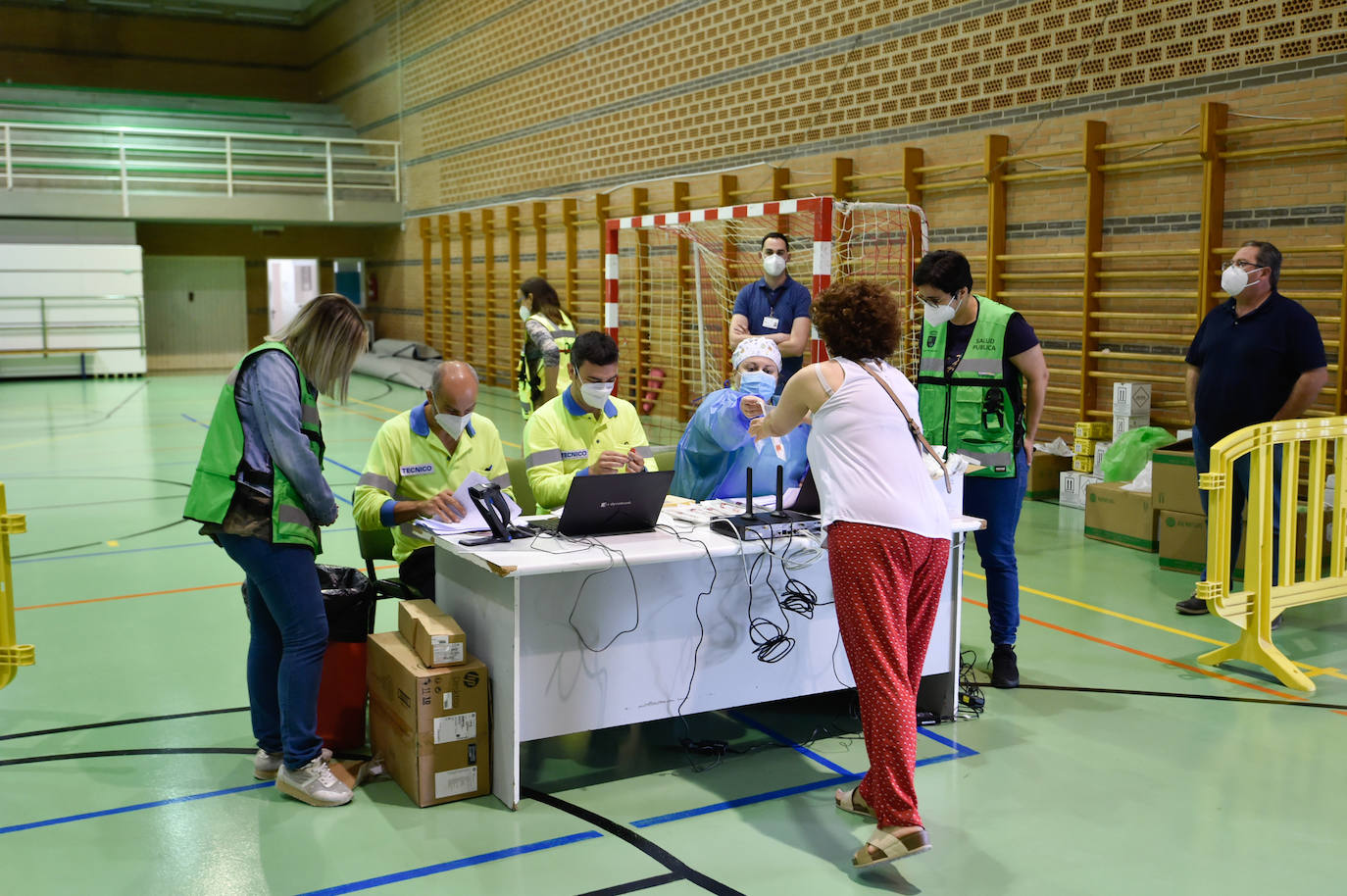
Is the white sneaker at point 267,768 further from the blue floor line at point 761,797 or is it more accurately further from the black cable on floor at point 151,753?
the blue floor line at point 761,797

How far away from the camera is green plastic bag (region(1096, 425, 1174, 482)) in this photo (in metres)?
8.14

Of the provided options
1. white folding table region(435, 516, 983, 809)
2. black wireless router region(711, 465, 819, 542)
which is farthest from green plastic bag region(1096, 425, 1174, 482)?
black wireless router region(711, 465, 819, 542)

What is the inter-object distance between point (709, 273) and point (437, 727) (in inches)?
398

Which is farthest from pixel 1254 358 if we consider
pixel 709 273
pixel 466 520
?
pixel 709 273

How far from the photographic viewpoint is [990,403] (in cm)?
488

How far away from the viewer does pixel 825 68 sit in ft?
38.0

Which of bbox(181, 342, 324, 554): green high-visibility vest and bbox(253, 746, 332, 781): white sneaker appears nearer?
bbox(181, 342, 324, 554): green high-visibility vest

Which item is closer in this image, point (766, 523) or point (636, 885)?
point (636, 885)

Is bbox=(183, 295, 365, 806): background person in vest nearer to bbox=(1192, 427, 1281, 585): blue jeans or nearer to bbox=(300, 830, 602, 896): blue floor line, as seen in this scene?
bbox=(300, 830, 602, 896): blue floor line

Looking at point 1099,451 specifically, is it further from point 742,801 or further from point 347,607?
point 347,607

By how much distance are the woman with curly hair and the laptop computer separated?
0.80 m

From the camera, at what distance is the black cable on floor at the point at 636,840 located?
3201mm

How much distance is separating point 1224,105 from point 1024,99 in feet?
6.06

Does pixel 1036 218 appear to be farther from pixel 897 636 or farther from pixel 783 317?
pixel 897 636
